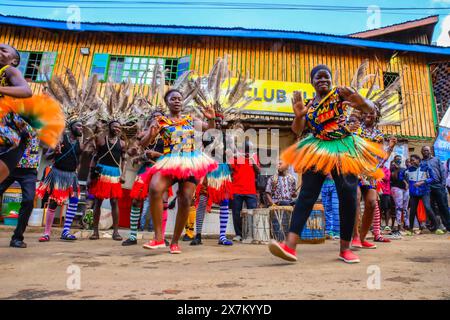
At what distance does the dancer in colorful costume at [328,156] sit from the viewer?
2902mm

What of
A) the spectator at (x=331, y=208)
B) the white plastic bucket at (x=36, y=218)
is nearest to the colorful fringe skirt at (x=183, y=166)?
the spectator at (x=331, y=208)

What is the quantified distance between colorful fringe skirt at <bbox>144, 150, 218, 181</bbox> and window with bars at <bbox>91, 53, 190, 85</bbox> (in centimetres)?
898

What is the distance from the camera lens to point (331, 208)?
20.4 feet

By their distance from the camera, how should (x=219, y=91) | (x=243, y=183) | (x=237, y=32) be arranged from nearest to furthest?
(x=243, y=183)
(x=219, y=91)
(x=237, y=32)

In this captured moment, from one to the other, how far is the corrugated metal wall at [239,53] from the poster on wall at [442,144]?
137 cm

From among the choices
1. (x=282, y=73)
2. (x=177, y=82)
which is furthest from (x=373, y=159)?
(x=282, y=73)

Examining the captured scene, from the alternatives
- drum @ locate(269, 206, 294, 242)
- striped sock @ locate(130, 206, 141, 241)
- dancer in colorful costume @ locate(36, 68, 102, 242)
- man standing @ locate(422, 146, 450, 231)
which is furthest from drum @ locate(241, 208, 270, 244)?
man standing @ locate(422, 146, 450, 231)

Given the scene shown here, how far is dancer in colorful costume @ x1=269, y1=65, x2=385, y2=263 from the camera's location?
2.90 m

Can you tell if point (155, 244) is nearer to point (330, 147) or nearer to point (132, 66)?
point (330, 147)

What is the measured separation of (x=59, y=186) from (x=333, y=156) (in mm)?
4234

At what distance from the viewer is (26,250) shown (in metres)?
3.89

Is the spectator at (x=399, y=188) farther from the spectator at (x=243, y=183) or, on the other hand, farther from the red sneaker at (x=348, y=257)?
the red sneaker at (x=348, y=257)

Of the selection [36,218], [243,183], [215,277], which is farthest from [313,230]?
[36,218]

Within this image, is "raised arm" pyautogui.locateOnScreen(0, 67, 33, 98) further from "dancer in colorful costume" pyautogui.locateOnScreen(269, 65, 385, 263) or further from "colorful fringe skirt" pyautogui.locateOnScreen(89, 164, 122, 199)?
"colorful fringe skirt" pyautogui.locateOnScreen(89, 164, 122, 199)
